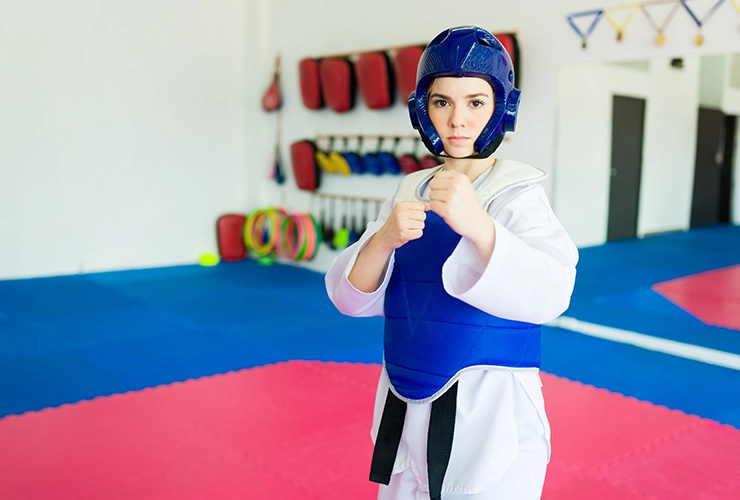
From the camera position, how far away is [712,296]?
537cm

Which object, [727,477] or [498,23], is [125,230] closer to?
[498,23]

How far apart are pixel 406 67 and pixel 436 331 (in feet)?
15.9

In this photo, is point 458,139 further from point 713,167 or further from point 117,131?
point 117,131

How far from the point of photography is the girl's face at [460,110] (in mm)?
1347

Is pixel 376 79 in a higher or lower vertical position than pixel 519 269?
higher

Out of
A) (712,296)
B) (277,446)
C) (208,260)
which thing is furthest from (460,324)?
(208,260)

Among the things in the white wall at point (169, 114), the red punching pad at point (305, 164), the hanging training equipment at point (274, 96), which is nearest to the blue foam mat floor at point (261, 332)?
the white wall at point (169, 114)

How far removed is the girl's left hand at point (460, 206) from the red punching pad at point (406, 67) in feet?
15.5

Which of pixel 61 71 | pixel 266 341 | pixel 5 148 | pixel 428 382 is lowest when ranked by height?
pixel 266 341

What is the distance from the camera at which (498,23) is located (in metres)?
5.54

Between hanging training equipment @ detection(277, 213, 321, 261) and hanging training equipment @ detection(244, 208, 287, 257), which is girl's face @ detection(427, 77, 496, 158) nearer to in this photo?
hanging training equipment @ detection(277, 213, 321, 261)

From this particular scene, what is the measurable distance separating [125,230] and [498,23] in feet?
14.5

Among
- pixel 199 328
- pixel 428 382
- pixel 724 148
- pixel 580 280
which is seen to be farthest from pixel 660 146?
pixel 428 382

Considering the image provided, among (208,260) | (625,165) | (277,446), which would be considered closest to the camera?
(277,446)
